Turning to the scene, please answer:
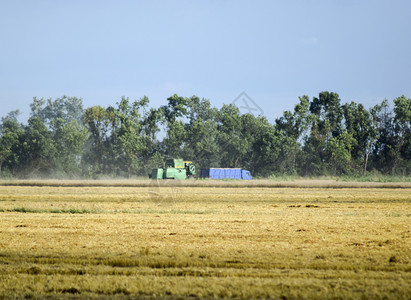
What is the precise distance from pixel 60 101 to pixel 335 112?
82.3 m

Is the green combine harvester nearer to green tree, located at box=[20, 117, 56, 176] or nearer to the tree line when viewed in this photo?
the tree line

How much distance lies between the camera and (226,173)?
73562 mm

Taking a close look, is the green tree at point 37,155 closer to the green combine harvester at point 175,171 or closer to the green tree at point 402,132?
the green combine harvester at point 175,171

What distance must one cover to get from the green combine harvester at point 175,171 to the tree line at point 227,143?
12.5 m

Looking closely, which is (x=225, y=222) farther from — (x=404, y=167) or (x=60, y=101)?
(x=60, y=101)

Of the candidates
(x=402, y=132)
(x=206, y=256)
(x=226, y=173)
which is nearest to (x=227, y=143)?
(x=226, y=173)

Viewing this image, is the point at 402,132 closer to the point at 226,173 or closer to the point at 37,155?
the point at 226,173

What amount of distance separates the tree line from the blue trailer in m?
4.91

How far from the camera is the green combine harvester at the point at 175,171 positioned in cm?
6200

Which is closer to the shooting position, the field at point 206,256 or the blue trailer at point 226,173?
the field at point 206,256

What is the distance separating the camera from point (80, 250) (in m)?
12.7

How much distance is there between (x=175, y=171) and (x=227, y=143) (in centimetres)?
1835

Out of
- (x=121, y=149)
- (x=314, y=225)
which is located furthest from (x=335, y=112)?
(x=314, y=225)

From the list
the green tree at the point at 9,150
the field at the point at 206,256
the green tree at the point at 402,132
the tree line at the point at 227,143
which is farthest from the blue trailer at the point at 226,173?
the field at the point at 206,256
